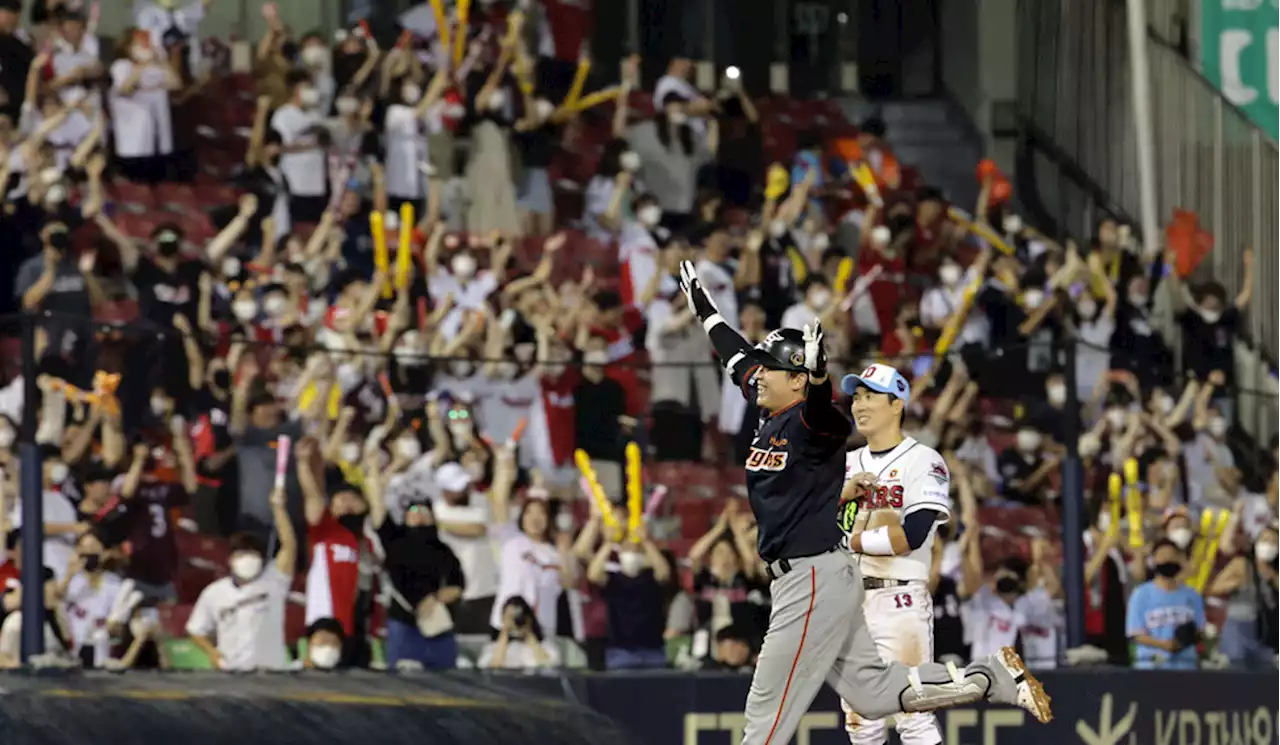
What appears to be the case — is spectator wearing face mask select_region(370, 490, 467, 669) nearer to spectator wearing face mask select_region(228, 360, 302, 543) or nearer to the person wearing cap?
spectator wearing face mask select_region(228, 360, 302, 543)

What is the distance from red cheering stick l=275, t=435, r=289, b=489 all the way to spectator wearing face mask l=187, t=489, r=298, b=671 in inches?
8.0

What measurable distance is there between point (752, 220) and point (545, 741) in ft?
27.3

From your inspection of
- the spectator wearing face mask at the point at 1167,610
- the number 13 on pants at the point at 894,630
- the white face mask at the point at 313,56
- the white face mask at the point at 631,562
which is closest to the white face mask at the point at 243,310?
the white face mask at the point at 313,56

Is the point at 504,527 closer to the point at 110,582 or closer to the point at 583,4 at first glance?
the point at 110,582

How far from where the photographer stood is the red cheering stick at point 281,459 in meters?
12.1

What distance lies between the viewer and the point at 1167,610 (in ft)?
43.9

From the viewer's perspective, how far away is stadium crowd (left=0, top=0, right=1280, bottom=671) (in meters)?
11.9

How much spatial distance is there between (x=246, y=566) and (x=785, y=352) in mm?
3865

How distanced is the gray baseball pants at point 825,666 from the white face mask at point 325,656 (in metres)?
3.16

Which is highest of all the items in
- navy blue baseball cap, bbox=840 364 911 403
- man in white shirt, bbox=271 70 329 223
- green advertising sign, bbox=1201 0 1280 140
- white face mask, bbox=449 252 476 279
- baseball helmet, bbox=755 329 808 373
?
green advertising sign, bbox=1201 0 1280 140

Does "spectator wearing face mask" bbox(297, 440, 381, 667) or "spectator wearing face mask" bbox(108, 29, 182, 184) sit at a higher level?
"spectator wearing face mask" bbox(108, 29, 182, 184)

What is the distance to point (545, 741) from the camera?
10820 millimetres

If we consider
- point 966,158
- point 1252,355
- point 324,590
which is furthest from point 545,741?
point 966,158

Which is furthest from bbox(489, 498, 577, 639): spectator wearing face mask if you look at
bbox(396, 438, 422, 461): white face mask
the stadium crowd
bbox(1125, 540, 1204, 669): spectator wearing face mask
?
bbox(1125, 540, 1204, 669): spectator wearing face mask
